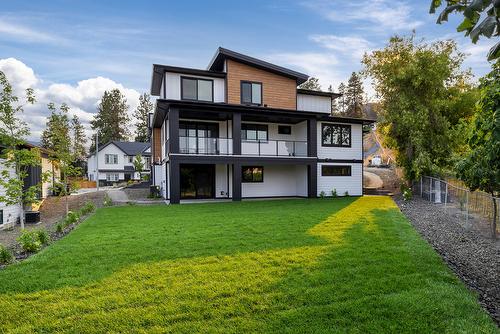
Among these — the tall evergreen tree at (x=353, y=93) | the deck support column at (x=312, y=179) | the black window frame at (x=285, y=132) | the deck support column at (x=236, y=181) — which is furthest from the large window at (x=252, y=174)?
the tall evergreen tree at (x=353, y=93)

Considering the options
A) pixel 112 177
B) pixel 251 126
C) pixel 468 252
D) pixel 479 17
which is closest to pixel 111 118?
pixel 112 177

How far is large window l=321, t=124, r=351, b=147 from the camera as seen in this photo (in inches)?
819

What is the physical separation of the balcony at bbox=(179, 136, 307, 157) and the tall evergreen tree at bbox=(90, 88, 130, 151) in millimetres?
55607

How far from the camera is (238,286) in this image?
15.1 feet

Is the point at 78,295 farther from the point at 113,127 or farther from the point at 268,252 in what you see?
the point at 113,127

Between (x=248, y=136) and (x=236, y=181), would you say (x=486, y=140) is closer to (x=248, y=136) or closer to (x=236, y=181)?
(x=236, y=181)

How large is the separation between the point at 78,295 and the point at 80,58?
488 inches

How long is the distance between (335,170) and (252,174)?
18.9 feet

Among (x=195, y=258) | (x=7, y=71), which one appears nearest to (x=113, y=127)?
(x=7, y=71)

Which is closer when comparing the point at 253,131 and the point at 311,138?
the point at 311,138

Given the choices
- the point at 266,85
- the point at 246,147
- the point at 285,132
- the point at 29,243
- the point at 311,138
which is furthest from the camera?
the point at 285,132

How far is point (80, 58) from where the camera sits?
13.6 m

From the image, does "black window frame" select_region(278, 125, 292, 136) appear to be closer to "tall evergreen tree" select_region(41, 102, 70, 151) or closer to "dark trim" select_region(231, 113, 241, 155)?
"dark trim" select_region(231, 113, 241, 155)

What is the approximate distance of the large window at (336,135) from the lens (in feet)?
68.3
